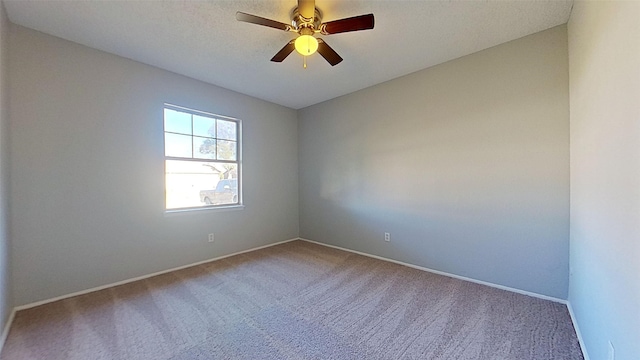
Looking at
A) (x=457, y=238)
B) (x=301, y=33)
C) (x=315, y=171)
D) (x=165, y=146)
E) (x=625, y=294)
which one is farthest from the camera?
(x=315, y=171)

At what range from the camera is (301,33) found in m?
1.99

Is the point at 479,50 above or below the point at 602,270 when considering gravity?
above

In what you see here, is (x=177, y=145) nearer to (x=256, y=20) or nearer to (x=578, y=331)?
(x=256, y=20)

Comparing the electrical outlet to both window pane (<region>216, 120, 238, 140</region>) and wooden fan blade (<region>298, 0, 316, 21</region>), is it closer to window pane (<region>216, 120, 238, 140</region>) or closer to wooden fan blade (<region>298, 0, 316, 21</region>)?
wooden fan blade (<region>298, 0, 316, 21</region>)

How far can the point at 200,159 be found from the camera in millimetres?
3480

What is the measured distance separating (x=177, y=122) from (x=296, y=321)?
2889mm

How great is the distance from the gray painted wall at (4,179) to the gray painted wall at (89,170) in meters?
0.18

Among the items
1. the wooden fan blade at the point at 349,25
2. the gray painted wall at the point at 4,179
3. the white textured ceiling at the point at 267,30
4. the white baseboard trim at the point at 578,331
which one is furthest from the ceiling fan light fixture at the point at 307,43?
the white baseboard trim at the point at 578,331

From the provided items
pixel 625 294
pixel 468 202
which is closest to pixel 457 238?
pixel 468 202

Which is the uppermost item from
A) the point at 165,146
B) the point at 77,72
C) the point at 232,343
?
the point at 77,72

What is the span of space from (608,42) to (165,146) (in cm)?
401

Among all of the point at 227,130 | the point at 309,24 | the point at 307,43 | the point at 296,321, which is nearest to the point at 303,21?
the point at 309,24

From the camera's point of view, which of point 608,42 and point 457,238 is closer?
point 608,42

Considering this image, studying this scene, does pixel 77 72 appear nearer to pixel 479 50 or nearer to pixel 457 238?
pixel 479 50
